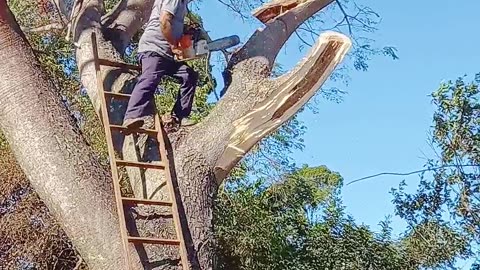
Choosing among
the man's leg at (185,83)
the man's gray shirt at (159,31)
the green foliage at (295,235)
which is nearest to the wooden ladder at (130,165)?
the man's gray shirt at (159,31)

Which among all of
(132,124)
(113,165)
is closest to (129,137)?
(132,124)

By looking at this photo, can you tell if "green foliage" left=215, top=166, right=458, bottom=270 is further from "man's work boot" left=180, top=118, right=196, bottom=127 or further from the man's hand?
the man's hand

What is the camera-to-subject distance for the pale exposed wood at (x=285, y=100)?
Result: 12.8 ft

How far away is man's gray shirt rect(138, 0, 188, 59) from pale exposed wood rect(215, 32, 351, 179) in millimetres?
666

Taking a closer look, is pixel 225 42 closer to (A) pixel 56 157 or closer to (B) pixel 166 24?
(B) pixel 166 24

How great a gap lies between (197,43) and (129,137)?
75 centimetres

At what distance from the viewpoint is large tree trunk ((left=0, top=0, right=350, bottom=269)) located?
11.6 feet

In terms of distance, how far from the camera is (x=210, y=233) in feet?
12.4

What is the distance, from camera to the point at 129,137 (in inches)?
157

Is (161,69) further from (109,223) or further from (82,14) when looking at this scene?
(109,223)

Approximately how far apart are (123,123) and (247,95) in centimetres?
66

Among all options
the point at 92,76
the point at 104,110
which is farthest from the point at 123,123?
the point at 92,76

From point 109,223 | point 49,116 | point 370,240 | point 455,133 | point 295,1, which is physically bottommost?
point 109,223

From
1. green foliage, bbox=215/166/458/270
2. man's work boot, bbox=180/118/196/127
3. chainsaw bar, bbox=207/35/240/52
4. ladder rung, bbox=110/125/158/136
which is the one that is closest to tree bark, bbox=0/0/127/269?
ladder rung, bbox=110/125/158/136
